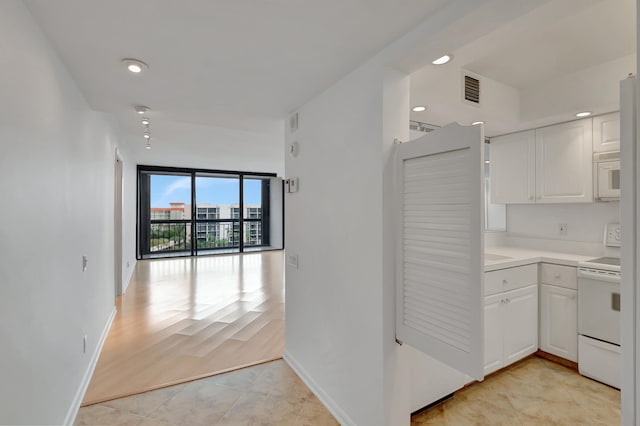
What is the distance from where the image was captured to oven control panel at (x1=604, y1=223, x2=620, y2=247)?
9.18 feet

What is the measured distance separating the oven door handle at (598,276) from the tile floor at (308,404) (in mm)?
848

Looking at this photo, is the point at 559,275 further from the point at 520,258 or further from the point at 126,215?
the point at 126,215

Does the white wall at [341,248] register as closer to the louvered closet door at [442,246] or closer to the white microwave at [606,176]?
the louvered closet door at [442,246]

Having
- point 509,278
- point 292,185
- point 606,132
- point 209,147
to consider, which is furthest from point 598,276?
point 209,147

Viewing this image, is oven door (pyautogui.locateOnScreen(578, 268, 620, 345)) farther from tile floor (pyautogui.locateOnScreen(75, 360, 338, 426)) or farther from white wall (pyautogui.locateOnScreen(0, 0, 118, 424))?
white wall (pyautogui.locateOnScreen(0, 0, 118, 424))

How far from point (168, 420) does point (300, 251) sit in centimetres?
148

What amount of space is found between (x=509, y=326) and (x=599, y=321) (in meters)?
0.64

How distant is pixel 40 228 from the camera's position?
5.14 ft

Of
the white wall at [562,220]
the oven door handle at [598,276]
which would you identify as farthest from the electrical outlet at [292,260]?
the white wall at [562,220]

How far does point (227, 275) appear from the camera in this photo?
6387mm

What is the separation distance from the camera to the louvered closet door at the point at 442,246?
53.0 inches

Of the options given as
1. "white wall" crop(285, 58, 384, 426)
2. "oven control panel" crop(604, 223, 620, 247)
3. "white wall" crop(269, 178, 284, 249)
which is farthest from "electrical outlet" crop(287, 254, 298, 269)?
"white wall" crop(269, 178, 284, 249)

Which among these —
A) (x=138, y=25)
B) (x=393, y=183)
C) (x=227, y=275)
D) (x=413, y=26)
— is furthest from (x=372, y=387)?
(x=227, y=275)

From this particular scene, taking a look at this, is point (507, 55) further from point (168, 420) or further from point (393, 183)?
point (168, 420)
